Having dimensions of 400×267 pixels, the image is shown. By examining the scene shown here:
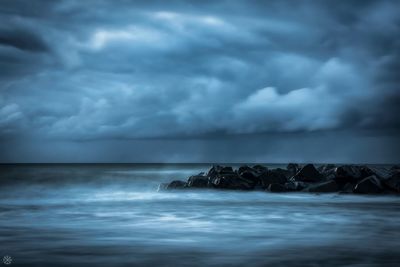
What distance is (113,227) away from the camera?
16.3 metres

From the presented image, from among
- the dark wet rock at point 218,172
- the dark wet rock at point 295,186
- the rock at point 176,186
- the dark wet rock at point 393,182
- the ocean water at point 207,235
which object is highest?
the dark wet rock at point 218,172

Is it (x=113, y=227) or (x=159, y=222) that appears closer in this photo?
(x=113, y=227)

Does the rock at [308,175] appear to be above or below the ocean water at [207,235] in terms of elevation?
above

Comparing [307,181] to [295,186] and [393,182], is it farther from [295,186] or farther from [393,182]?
[393,182]

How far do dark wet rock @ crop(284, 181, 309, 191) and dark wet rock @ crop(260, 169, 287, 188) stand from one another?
98 centimetres

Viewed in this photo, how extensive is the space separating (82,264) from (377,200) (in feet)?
67.0

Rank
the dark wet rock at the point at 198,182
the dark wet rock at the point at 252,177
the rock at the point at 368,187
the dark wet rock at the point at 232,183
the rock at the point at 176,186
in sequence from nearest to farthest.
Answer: the rock at the point at 368,187, the dark wet rock at the point at 232,183, the dark wet rock at the point at 252,177, the dark wet rock at the point at 198,182, the rock at the point at 176,186

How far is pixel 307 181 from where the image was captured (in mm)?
35125

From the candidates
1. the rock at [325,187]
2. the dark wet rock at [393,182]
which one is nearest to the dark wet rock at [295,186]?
the rock at [325,187]

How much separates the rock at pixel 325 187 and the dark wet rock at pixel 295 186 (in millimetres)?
616

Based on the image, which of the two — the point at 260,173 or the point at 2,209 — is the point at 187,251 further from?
the point at 260,173

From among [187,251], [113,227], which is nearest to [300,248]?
[187,251]

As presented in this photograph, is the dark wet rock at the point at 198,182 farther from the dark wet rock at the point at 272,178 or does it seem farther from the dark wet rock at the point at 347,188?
the dark wet rock at the point at 347,188

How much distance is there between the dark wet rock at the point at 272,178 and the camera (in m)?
35.5
